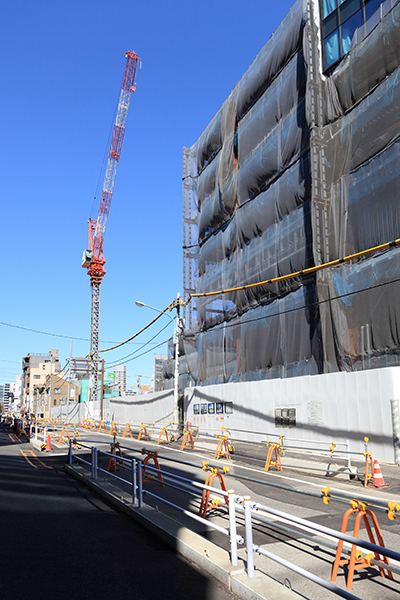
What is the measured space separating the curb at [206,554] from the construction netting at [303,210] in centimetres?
1472

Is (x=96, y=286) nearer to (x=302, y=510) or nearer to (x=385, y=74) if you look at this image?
(x=385, y=74)

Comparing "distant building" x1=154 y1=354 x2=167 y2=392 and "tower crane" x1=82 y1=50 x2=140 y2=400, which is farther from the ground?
"tower crane" x1=82 y1=50 x2=140 y2=400

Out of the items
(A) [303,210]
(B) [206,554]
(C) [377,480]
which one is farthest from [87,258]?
(B) [206,554]

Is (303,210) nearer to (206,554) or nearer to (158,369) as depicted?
(206,554)

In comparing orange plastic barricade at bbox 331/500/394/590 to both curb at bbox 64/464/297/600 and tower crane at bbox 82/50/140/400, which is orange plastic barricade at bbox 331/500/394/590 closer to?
curb at bbox 64/464/297/600

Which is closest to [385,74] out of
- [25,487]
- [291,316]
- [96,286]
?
[291,316]

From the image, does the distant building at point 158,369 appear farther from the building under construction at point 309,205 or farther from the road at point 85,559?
the road at point 85,559

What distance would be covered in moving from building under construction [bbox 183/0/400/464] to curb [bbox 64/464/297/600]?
14.7 meters

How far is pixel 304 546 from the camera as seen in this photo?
21.5 ft

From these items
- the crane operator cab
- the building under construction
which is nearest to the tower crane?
the crane operator cab

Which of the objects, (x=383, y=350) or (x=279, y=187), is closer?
(x=383, y=350)

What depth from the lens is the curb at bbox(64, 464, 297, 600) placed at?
4.67 meters

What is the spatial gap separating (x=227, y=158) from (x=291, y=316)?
1608cm

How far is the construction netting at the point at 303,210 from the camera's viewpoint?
21.4 metres
